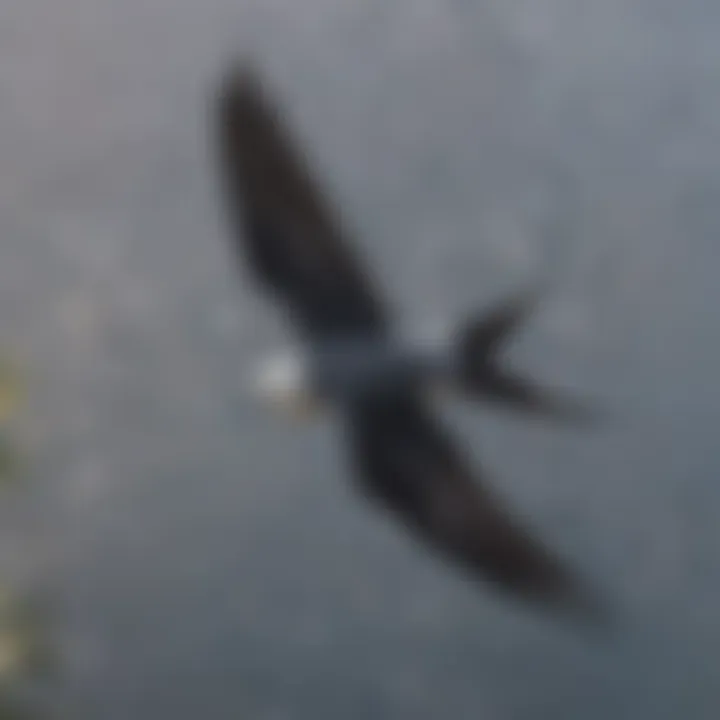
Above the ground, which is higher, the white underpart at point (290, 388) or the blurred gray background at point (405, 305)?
the blurred gray background at point (405, 305)

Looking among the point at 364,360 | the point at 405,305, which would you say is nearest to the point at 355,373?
the point at 364,360

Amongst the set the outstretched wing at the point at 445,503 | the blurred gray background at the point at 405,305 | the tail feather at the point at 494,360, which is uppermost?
the blurred gray background at the point at 405,305

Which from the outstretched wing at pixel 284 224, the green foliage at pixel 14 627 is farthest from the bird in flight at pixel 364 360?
the green foliage at pixel 14 627

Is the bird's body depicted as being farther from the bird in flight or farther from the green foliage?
the green foliage

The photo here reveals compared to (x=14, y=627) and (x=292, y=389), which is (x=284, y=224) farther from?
(x=14, y=627)

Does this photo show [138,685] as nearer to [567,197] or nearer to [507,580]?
[567,197]

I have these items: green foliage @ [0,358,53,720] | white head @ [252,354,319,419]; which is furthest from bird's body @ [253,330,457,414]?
green foliage @ [0,358,53,720]

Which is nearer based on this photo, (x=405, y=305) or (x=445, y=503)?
(x=445, y=503)

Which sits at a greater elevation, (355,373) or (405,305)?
(405,305)

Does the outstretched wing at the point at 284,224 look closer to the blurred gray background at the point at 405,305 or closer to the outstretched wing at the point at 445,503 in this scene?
the outstretched wing at the point at 445,503
